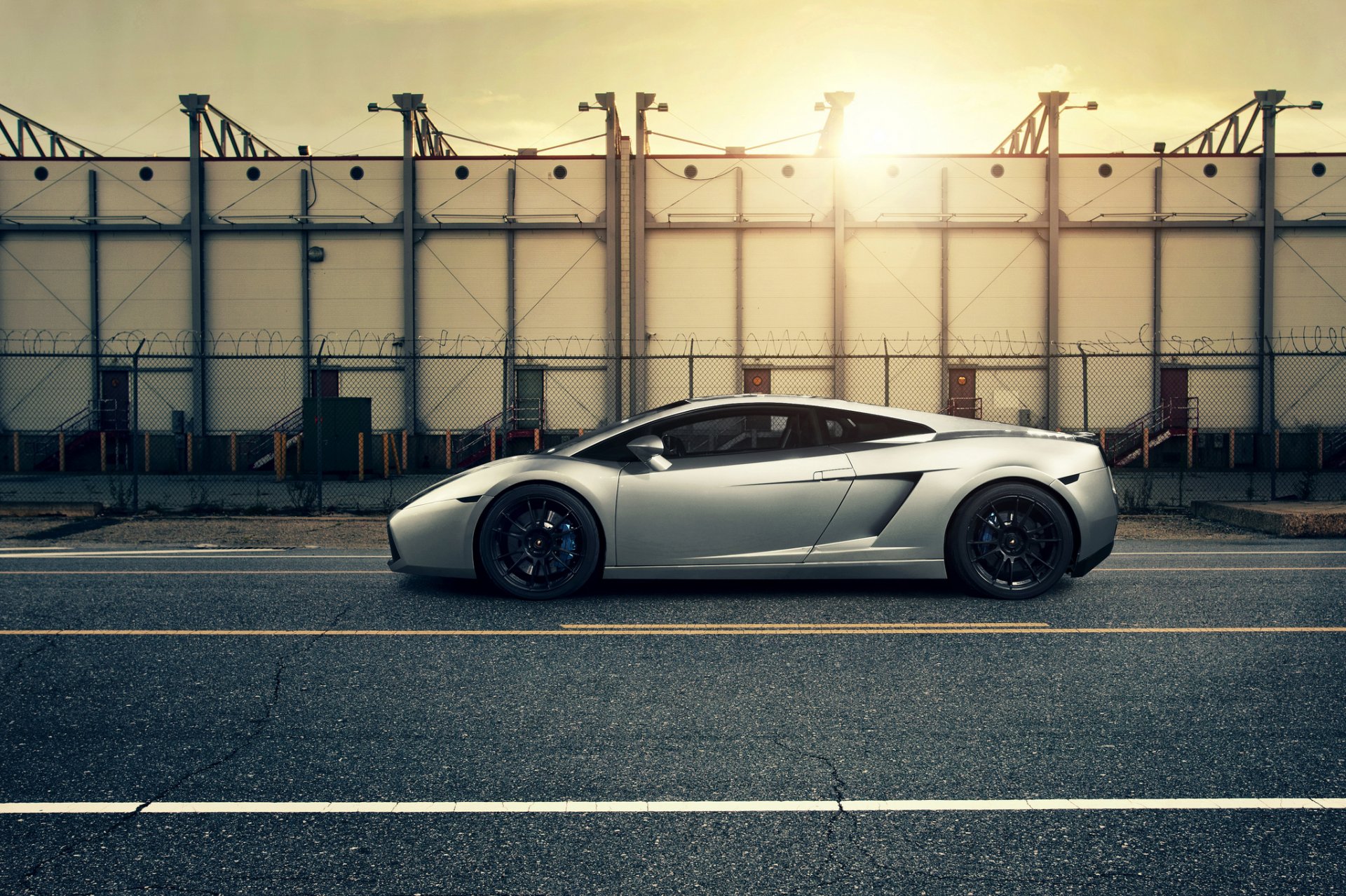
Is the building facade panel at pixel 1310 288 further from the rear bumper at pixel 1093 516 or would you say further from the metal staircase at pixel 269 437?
the metal staircase at pixel 269 437

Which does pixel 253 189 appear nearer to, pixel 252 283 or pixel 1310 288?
pixel 252 283

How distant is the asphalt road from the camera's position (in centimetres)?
261

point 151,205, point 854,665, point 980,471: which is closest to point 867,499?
point 980,471

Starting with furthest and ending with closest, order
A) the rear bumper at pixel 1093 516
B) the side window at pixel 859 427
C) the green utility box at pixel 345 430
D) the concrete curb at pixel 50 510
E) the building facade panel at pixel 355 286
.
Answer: the building facade panel at pixel 355 286
the green utility box at pixel 345 430
the concrete curb at pixel 50 510
the side window at pixel 859 427
the rear bumper at pixel 1093 516

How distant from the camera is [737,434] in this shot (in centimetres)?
639

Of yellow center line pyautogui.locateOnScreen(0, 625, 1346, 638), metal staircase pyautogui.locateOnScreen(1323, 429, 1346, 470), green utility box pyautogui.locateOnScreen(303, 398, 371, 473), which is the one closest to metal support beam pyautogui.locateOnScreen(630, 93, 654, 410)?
green utility box pyautogui.locateOnScreen(303, 398, 371, 473)

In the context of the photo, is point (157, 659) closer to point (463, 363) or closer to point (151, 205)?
point (463, 363)

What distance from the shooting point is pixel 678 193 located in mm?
26797

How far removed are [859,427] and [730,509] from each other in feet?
3.60

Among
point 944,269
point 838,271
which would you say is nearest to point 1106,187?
point 944,269

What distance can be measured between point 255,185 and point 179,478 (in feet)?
31.3

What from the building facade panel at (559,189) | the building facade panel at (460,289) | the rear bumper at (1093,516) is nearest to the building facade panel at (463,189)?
the building facade panel at (559,189)

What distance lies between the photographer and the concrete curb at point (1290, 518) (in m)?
10.0

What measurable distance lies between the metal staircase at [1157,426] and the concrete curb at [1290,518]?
49.8 feet
